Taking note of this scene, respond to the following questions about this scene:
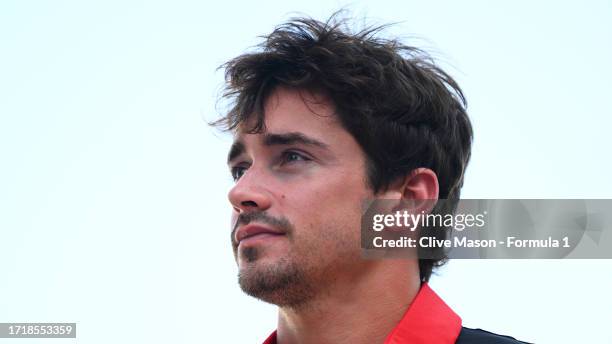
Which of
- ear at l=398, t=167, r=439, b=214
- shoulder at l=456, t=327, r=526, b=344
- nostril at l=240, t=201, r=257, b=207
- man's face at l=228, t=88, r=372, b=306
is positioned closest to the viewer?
man's face at l=228, t=88, r=372, b=306

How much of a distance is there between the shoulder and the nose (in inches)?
60.1

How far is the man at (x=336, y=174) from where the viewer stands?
553 cm

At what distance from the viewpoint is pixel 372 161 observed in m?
5.92

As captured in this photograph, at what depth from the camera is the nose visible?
556cm

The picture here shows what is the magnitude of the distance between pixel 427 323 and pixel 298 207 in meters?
1.11

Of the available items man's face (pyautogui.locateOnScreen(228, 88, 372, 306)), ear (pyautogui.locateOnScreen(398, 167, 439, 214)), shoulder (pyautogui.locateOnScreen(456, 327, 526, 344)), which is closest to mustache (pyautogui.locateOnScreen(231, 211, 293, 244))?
man's face (pyautogui.locateOnScreen(228, 88, 372, 306))

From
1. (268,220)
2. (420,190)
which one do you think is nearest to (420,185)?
(420,190)

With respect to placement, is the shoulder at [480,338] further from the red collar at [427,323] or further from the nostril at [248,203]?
the nostril at [248,203]

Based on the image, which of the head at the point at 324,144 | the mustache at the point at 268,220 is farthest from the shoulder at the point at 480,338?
the mustache at the point at 268,220

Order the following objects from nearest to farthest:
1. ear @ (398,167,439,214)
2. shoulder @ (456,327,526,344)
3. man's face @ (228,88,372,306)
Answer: man's face @ (228,88,372,306) → shoulder @ (456,327,526,344) → ear @ (398,167,439,214)

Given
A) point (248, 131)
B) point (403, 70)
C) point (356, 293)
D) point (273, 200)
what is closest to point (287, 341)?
point (356, 293)

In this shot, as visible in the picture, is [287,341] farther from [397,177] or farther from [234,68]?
[234,68]

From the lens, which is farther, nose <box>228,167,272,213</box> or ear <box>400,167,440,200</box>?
ear <box>400,167,440,200</box>

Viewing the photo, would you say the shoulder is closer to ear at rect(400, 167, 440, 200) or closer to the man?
the man
